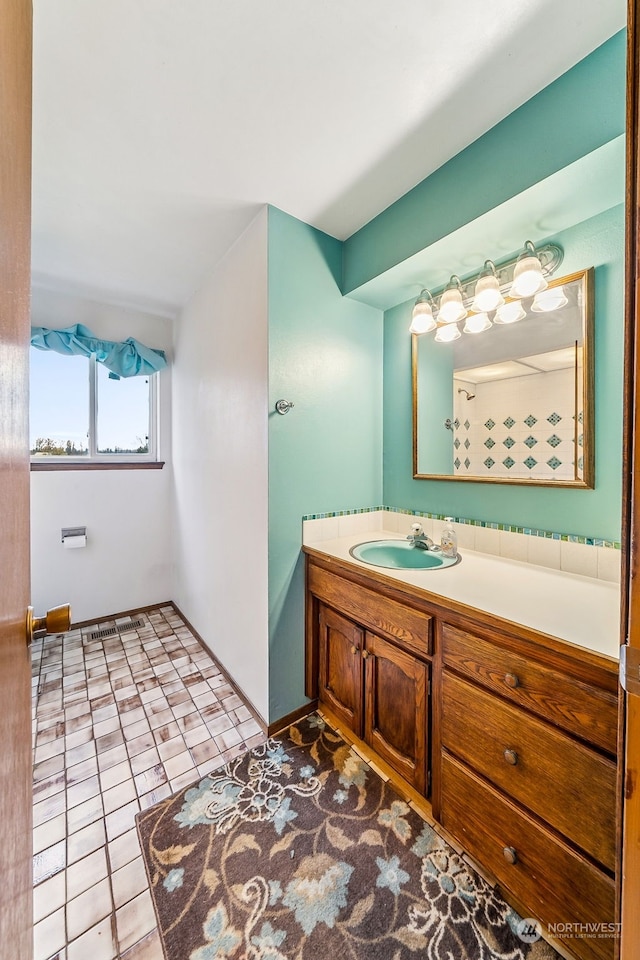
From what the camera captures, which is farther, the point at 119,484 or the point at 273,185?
the point at 119,484

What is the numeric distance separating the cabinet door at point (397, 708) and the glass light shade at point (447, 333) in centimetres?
143

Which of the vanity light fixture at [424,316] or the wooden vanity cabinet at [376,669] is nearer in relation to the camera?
the wooden vanity cabinet at [376,669]

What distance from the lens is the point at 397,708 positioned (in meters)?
1.31

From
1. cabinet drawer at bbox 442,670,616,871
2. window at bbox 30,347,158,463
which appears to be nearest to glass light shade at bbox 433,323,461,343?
cabinet drawer at bbox 442,670,616,871

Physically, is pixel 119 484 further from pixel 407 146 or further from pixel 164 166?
pixel 407 146

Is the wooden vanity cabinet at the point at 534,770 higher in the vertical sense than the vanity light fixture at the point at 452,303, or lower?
lower

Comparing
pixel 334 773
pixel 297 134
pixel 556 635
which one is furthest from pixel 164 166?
pixel 334 773

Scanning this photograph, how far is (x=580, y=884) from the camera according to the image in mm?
838

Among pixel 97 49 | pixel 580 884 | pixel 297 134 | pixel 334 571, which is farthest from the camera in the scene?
pixel 334 571

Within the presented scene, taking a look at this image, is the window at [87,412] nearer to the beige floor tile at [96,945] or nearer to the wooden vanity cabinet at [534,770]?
the beige floor tile at [96,945]

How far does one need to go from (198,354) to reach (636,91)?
7.61 feet

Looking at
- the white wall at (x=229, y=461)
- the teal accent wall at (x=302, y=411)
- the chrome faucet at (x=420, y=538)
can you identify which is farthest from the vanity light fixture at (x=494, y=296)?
the chrome faucet at (x=420, y=538)

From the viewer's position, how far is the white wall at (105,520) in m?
2.48

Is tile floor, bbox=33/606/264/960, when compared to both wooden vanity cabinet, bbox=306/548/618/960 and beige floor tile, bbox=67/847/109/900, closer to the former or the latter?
beige floor tile, bbox=67/847/109/900
